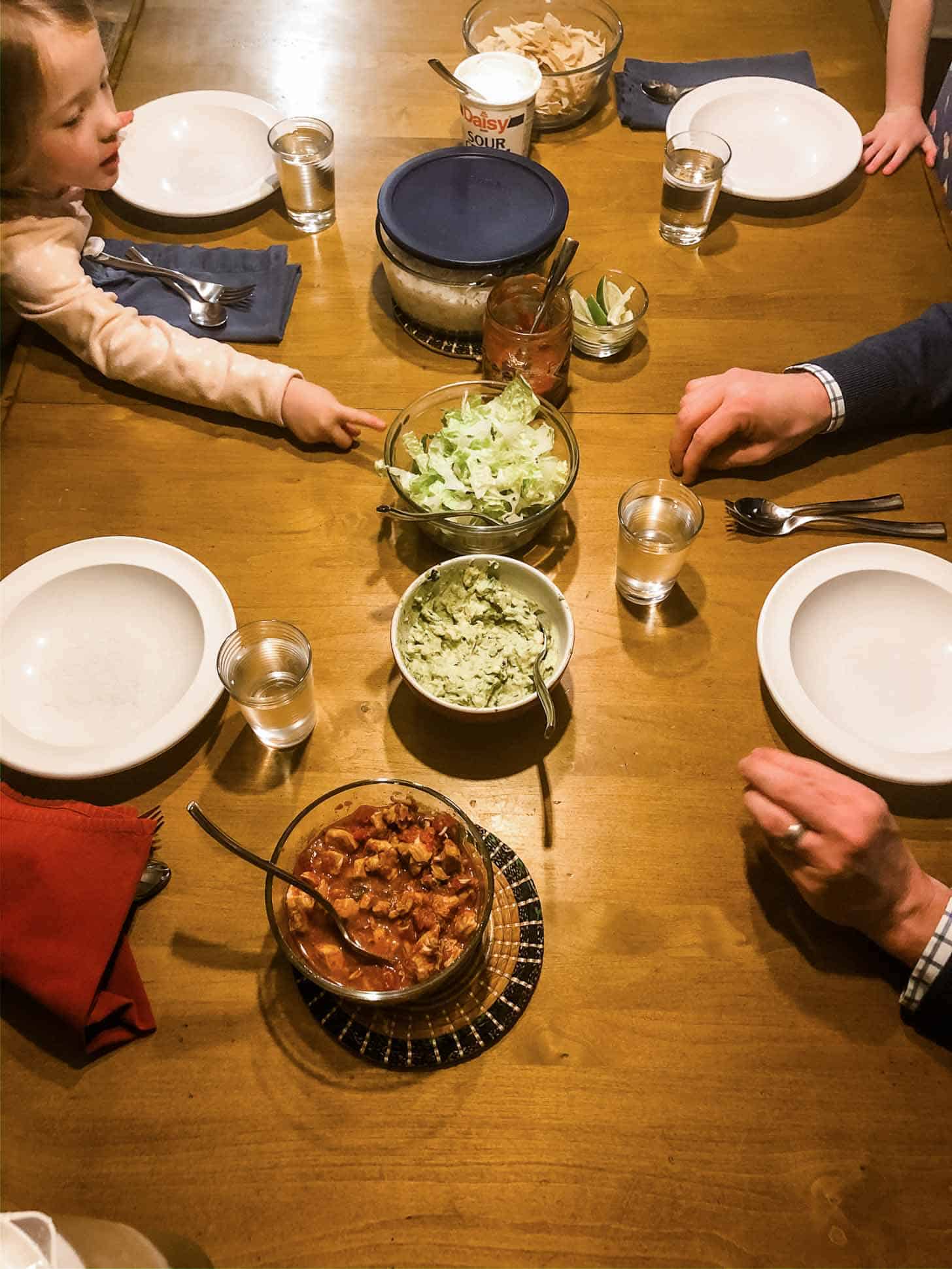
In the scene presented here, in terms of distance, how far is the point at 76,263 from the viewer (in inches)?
62.3

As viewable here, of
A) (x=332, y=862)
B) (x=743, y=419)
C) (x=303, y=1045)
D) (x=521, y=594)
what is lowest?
(x=303, y=1045)

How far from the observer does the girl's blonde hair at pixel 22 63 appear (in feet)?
4.49

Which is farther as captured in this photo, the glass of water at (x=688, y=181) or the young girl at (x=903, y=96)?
the young girl at (x=903, y=96)

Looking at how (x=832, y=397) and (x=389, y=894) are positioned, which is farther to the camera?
(x=832, y=397)

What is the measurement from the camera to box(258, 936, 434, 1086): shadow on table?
A: 3.16 feet

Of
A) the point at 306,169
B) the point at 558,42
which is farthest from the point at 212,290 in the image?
the point at 558,42

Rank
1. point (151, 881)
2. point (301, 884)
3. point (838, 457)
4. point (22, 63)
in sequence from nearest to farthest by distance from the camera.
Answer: point (301, 884) < point (151, 881) < point (22, 63) < point (838, 457)

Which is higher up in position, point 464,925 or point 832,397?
point 832,397

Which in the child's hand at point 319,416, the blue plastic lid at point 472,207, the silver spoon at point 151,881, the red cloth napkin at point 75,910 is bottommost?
the silver spoon at point 151,881

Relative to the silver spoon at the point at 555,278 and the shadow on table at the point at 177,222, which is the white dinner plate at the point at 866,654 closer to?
the silver spoon at the point at 555,278

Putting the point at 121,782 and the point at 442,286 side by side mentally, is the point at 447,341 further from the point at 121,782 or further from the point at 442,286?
the point at 121,782

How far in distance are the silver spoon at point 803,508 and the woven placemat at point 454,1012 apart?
0.70 m

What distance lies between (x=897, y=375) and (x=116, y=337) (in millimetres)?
1261

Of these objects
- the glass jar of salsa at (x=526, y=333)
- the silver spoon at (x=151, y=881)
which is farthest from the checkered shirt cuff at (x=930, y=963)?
the glass jar of salsa at (x=526, y=333)
